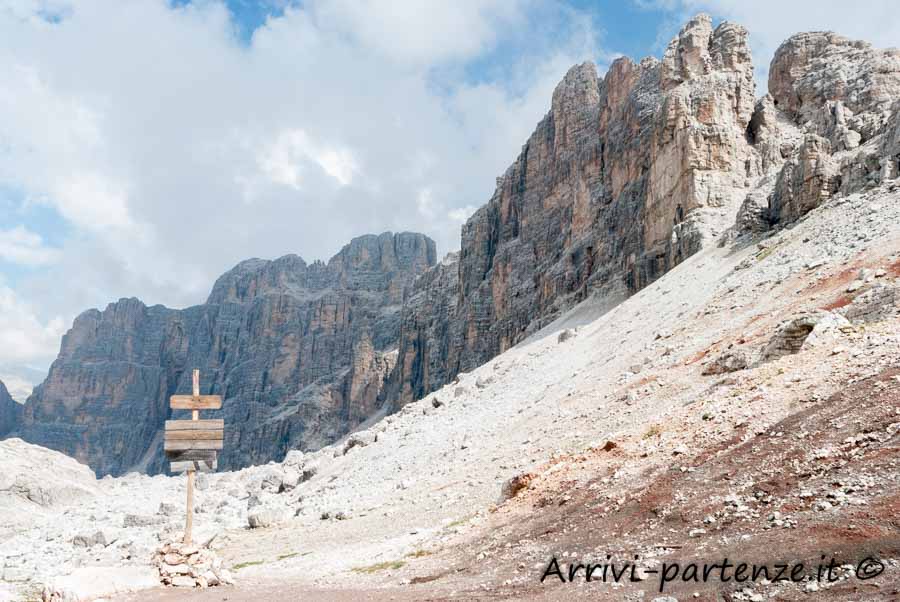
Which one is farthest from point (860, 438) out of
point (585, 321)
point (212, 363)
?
point (212, 363)

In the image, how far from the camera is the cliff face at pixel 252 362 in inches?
5674

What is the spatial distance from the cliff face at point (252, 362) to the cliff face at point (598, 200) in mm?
32942

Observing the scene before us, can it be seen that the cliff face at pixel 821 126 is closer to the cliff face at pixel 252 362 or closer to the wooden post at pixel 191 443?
the wooden post at pixel 191 443

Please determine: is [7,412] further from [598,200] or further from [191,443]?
[191,443]

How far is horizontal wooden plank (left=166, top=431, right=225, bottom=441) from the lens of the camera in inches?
498

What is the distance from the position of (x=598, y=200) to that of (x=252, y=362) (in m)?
118

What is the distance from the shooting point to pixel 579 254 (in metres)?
76.5

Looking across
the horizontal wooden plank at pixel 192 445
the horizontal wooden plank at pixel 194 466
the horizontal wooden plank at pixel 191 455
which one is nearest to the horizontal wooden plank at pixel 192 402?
the horizontal wooden plank at pixel 192 445

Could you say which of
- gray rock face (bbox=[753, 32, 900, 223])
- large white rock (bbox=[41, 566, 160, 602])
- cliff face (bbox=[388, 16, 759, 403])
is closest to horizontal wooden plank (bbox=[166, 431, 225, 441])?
large white rock (bbox=[41, 566, 160, 602])

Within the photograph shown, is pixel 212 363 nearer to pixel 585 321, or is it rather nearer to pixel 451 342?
pixel 451 342

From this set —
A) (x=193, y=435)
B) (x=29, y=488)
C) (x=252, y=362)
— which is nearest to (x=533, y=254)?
(x=29, y=488)

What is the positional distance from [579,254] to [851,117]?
3416cm

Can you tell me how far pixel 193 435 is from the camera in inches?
506

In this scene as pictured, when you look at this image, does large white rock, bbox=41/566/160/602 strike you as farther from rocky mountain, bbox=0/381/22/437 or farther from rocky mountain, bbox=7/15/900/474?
rocky mountain, bbox=0/381/22/437
